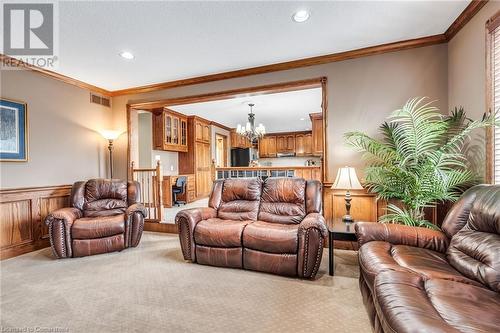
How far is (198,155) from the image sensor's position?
740 centimetres

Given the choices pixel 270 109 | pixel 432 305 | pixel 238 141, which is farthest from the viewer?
pixel 238 141

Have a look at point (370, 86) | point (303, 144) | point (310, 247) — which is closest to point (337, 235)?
point (310, 247)

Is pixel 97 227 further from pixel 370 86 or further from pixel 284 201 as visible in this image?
pixel 370 86

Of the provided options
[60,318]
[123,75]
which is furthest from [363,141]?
[123,75]

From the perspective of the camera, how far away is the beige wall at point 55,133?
3359mm

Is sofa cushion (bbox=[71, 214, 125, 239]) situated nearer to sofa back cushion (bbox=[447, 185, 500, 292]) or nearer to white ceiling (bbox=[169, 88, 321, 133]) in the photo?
white ceiling (bbox=[169, 88, 321, 133])

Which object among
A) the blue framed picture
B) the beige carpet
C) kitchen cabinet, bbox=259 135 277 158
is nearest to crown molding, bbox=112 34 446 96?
the blue framed picture

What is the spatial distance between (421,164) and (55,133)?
16.5ft

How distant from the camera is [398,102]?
3111mm

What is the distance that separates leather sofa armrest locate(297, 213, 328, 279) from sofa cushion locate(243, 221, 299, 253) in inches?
3.2

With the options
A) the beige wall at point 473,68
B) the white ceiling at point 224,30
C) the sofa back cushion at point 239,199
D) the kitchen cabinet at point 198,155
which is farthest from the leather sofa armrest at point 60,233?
the beige wall at point 473,68

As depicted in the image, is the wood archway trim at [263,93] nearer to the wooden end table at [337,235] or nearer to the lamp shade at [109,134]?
the lamp shade at [109,134]

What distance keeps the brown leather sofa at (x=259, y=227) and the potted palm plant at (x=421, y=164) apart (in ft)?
2.67

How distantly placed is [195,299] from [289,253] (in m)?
0.98
